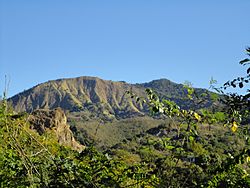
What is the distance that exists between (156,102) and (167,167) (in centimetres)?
80

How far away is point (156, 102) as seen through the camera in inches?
141

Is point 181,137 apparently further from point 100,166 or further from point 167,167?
point 100,166

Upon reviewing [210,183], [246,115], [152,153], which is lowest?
[210,183]

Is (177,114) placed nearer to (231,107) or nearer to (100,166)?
(231,107)

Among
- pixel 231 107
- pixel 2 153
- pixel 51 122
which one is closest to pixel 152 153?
pixel 231 107

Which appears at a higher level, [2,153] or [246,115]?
[246,115]

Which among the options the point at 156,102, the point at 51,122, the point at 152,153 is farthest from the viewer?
the point at 51,122

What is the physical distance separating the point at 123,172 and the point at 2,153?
5.56ft

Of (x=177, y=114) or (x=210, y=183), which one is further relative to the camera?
(x=210, y=183)

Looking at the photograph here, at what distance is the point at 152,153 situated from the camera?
4449 mm

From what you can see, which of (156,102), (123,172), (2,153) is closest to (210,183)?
(123,172)

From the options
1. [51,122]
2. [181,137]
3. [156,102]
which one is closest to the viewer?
[156,102]

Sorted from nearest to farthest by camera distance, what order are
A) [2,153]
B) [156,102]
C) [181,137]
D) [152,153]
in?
[156,102]
[181,137]
[152,153]
[2,153]

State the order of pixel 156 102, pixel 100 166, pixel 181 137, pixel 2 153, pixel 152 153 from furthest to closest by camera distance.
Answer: pixel 2 153, pixel 100 166, pixel 152 153, pixel 181 137, pixel 156 102
